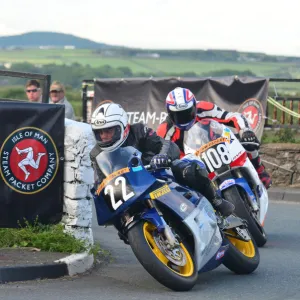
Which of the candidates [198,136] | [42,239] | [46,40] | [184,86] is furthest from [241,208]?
[46,40]

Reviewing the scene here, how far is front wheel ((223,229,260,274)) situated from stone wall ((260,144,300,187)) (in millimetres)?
8085

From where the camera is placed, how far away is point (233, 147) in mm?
10805

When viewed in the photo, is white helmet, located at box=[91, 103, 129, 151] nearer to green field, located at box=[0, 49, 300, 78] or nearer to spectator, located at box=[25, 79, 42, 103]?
spectator, located at box=[25, 79, 42, 103]

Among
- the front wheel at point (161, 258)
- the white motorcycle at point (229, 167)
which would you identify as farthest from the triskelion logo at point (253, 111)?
the front wheel at point (161, 258)

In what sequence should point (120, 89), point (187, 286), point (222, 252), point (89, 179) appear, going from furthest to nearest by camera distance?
1. point (120, 89)
2. point (89, 179)
3. point (222, 252)
4. point (187, 286)

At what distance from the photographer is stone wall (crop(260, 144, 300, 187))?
17094 millimetres

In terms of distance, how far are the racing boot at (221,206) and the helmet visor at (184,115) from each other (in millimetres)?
1668

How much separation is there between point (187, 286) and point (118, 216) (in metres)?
0.72

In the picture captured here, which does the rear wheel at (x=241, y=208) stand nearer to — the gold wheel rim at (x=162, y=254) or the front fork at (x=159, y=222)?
the gold wheel rim at (x=162, y=254)

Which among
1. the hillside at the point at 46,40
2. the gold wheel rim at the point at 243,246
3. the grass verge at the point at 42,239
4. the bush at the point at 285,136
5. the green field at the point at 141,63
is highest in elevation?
the gold wheel rim at the point at 243,246

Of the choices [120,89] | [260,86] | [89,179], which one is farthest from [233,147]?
[120,89]

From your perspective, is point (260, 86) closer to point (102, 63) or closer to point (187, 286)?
point (187, 286)

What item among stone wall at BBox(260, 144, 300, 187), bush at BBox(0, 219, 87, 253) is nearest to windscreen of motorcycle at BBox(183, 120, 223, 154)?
bush at BBox(0, 219, 87, 253)

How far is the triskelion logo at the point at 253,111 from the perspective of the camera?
17.8 meters
